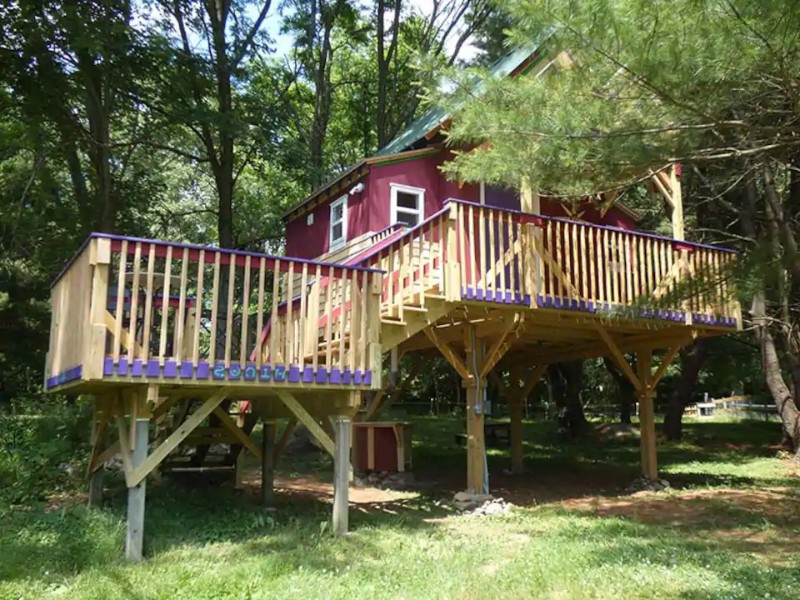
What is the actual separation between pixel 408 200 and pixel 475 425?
15.8 feet

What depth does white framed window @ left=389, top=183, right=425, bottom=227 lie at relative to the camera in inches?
468

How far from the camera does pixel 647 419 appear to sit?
11359 mm

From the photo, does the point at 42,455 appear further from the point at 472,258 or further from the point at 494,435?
the point at 494,435

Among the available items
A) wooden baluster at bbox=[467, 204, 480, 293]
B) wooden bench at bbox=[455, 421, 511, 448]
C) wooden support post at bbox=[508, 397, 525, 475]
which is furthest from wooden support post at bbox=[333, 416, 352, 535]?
wooden bench at bbox=[455, 421, 511, 448]

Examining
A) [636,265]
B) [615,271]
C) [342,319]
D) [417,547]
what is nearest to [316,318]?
[342,319]

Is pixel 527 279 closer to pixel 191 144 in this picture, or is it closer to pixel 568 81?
pixel 568 81

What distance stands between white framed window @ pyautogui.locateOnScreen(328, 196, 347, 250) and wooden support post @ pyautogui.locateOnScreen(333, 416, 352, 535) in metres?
5.88

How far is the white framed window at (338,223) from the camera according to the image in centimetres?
1268

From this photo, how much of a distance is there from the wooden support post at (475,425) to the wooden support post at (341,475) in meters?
2.55

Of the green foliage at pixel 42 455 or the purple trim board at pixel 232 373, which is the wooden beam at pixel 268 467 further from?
the green foliage at pixel 42 455

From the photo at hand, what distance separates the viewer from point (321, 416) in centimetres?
775

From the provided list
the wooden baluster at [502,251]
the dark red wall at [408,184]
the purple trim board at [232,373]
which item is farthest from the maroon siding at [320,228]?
the purple trim board at [232,373]

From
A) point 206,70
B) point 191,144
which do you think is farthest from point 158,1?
point 191,144

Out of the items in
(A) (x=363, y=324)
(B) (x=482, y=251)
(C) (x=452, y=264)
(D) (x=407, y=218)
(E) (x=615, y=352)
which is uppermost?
(D) (x=407, y=218)
